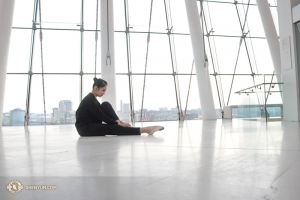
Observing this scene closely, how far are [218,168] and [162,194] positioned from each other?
0.57 meters

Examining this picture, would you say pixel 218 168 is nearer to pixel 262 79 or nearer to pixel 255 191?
pixel 255 191

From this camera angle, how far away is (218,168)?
154 cm

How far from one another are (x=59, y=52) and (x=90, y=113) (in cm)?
942

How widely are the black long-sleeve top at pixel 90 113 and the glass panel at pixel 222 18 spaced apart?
11696 millimetres

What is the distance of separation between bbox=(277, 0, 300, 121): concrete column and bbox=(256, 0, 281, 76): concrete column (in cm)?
556

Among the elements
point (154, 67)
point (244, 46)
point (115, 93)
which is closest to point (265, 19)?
point (244, 46)

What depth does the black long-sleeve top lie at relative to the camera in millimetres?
4234

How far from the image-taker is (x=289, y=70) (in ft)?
25.1

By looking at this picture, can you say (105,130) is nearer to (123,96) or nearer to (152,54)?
(123,96)

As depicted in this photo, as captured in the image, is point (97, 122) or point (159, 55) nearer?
point (97, 122)

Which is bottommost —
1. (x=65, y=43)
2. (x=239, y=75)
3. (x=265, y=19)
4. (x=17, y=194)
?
(x=17, y=194)

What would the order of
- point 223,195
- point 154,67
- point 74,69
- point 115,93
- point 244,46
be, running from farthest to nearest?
1. point 244,46
2. point 154,67
3. point 74,69
4. point 115,93
5. point 223,195

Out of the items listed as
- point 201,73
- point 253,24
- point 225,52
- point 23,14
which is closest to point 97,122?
point 201,73

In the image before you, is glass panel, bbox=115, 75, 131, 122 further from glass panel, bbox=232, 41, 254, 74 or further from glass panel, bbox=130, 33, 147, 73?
glass panel, bbox=232, 41, 254, 74
